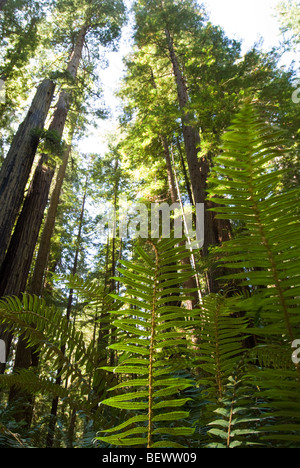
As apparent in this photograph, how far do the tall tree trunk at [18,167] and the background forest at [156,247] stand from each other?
0.03m

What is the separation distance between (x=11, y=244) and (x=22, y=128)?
2560 mm

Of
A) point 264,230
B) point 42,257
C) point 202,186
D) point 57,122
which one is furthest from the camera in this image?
point 42,257

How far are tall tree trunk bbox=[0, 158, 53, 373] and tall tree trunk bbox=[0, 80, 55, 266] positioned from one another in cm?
27

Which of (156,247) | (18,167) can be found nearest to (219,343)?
(156,247)

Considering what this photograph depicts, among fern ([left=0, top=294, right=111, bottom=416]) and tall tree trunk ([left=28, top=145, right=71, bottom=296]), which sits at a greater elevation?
tall tree trunk ([left=28, top=145, right=71, bottom=296])

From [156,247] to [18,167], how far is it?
18.2ft

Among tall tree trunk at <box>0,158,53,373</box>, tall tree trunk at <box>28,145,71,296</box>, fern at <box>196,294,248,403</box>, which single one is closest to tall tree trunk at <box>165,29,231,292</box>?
fern at <box>196,294,248,403</box>

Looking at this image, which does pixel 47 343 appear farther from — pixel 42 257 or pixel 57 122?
pixel 57 122

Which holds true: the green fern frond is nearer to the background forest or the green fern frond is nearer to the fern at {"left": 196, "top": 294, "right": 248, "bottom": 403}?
the background forest

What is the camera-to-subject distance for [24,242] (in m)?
5.31

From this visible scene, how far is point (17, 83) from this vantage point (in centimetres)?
799

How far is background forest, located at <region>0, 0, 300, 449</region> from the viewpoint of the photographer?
594 mm

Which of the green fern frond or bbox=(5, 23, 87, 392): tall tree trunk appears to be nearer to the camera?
the green fern frond

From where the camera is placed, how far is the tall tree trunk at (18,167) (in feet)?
A: 16.0
